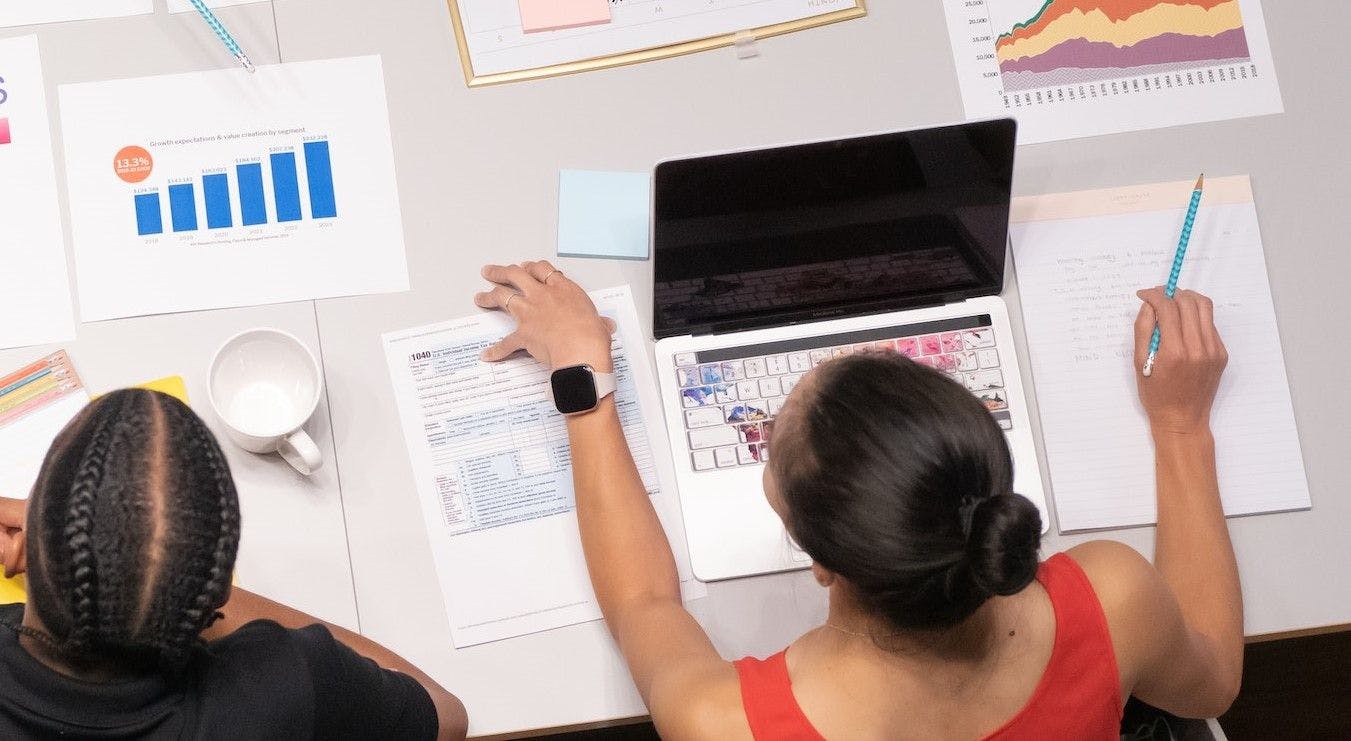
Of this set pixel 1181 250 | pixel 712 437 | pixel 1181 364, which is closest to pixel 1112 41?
pixel 1181 250

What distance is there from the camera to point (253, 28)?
1.20 metres

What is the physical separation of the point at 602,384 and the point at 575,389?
29 millimetres

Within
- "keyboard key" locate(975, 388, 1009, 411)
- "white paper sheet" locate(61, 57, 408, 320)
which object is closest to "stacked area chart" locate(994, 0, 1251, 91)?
"keyboard key" locate(975, 388, 1009, 411)

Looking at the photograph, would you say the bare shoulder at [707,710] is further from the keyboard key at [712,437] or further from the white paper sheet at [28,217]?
the white paper sheet at [28,217]

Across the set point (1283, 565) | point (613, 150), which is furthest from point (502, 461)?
point (1283, 565)

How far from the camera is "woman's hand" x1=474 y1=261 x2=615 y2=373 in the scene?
1.09 m

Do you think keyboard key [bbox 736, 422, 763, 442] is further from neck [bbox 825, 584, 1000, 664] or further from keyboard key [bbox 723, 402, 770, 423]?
neck [bbox 825, 584, 1000, 664]

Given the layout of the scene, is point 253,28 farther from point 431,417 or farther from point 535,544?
point 535,544

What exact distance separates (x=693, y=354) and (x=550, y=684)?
14.6 inches

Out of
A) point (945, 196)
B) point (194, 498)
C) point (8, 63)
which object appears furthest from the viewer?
point (8, 63)

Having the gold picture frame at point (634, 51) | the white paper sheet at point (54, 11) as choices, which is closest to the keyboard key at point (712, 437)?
the gold picture frame at point (634, 51)

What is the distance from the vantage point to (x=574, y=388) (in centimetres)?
107

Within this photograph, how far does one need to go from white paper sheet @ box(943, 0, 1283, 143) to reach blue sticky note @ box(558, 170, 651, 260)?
40 centimetres

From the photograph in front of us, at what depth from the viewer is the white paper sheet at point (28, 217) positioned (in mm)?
1134
